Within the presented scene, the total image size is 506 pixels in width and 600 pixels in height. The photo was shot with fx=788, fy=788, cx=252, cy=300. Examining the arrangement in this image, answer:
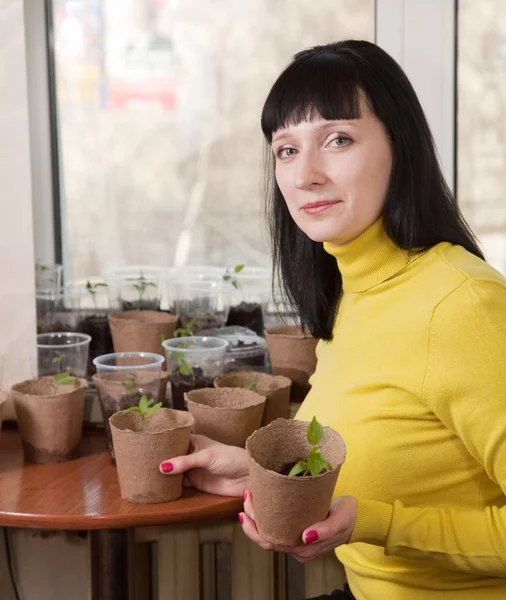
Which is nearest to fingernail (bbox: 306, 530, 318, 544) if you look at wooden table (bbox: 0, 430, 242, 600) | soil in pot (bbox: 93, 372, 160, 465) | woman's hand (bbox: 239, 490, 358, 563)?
A: woman's hand (bbox: 239, 490, 358, 563)

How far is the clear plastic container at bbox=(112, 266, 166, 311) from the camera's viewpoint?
2.14m

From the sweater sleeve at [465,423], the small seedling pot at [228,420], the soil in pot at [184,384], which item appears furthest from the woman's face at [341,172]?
the soil in pot at [184,384]

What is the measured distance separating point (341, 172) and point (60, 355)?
3.27ft

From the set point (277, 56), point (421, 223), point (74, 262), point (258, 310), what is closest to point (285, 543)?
point (421, 223)

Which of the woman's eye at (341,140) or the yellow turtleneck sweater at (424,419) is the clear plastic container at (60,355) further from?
the woman's eye at (341,140)

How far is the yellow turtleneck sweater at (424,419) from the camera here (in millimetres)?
1081

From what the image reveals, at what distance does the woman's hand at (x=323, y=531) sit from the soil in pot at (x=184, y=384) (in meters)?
0.69

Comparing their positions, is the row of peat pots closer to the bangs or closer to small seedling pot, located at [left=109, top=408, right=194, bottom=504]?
small seedling pot, located at [left=109, top=408, right=194, bottom=504]

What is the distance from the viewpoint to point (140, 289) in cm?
214

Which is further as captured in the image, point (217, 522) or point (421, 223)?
point (217, 522)

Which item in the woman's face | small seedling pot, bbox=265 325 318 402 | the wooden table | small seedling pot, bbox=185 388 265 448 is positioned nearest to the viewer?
the woman's face

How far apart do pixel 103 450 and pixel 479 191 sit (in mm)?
1199

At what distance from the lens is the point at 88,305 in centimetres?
212

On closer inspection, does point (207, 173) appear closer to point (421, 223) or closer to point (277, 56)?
point (277, 56)
